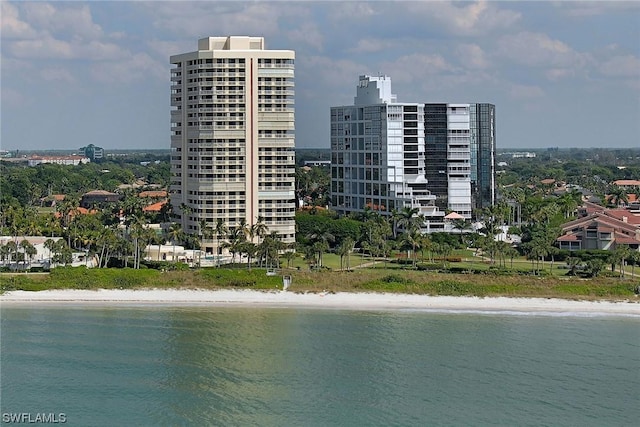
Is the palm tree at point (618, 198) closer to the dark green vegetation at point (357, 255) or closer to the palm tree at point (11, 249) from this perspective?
the dark green vegetation at point (357, 255)

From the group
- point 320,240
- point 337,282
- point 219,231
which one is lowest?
point 337,282

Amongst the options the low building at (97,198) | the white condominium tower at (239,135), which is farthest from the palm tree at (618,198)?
the low building at (97,198)

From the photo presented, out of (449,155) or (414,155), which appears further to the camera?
(449,155)

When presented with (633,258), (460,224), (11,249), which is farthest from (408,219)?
(11,249)

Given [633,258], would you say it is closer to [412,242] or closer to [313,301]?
[412,242]

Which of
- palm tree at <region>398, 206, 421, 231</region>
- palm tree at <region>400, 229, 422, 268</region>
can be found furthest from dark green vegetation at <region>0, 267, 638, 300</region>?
palm tree at <region>398, 206, 421, 231</region>

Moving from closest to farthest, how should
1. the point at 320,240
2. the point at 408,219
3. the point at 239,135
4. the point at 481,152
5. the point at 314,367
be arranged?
1. the point at 314,367
2. the point at 320,240
3. the point at 239,135
4. the point at 408,219
5. the point at 481,152

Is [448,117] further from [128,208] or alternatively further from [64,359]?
[64,359]
